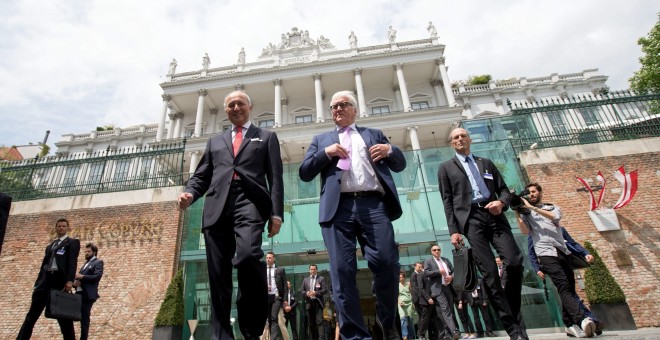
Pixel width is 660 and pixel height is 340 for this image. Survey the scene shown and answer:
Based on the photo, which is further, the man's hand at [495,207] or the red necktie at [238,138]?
the man's hand at [495,207]

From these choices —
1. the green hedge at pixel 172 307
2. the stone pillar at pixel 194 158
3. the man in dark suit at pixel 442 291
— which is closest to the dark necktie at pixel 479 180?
the man in dark suit at pixel 442 291

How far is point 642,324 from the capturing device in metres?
7.11

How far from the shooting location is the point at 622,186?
8.59 m

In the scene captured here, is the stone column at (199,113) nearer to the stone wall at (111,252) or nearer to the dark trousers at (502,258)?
the stone wall at (111,252)

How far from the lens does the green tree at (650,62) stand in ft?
70.5

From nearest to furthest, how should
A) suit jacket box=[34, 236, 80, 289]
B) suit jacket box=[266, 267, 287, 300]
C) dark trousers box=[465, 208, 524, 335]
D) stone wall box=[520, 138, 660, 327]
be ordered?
dark trousers box=[465, 208, 524, 335] < suit jacket box=[34, 236, 80, 289] < suit jacket box=[266, 267, 287, 300] < stone wall box=[520, 138, 660, 327]

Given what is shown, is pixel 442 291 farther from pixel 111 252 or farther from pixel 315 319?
pixel 111 252

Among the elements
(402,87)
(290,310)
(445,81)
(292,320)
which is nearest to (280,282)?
(290,310)

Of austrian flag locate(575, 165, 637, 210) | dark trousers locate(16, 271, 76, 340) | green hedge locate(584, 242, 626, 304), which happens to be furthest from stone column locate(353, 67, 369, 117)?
dark trousers locate(16, 271, 76, 340)

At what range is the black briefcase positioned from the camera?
4767mm

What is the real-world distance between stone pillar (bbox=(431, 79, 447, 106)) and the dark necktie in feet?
91.5

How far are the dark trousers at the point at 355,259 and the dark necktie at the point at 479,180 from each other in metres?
1.46

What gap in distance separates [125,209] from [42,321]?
326cm

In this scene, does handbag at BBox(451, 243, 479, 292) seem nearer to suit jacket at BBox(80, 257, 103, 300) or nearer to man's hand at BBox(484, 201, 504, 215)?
man's hand at BBox(484, 201, 504, 215)
